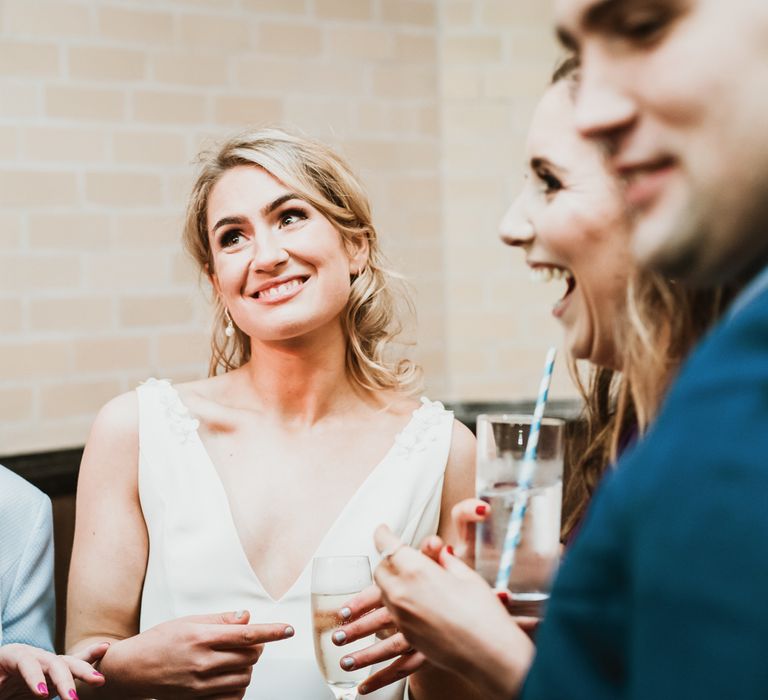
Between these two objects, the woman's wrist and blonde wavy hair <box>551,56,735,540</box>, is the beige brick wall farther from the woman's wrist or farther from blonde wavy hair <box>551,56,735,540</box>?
blonde wavy hair <box>551,56,735,540</box>

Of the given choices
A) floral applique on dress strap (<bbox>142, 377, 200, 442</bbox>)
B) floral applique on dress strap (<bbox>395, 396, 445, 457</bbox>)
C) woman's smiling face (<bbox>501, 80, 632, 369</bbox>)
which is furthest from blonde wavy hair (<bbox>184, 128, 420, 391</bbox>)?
woman's smiling face (<bbox>501, 80, 632, 369</bbox>)

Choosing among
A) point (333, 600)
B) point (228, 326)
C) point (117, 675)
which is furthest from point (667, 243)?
point (228, 326)

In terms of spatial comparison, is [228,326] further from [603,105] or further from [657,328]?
[603,105]

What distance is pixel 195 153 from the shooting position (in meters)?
3.09

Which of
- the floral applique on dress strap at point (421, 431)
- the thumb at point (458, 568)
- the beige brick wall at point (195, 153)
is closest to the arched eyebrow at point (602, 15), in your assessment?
the thumb at point (458, 568)

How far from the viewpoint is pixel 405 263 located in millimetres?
3330

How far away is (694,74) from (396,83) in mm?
2786

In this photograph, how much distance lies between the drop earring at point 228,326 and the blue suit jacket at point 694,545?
1.64 m

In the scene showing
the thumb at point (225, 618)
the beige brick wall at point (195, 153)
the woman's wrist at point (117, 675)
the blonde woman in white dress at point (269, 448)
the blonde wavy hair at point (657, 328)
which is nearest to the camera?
the blonde wavy hair at point (657, 328)

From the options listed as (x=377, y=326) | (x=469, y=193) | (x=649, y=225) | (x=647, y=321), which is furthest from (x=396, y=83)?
(x=649, y=225)

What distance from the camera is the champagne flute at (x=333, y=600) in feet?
4.91

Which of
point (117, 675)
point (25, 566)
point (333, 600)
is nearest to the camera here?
point (333, 600)

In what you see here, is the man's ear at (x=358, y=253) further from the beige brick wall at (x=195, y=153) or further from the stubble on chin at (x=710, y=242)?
the stubble on chin at (x=710, y=242)

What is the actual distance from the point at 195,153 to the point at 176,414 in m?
1.21
